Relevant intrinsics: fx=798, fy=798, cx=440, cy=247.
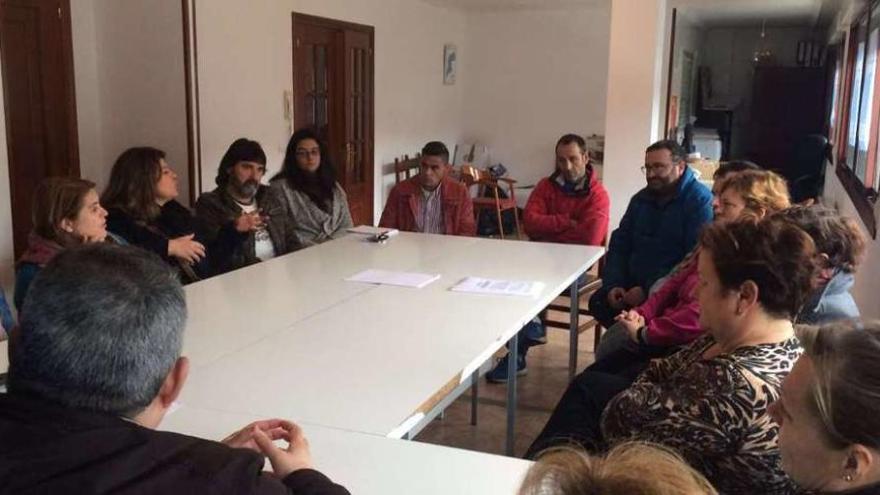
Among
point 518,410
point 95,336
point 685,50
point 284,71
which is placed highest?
point 685,50

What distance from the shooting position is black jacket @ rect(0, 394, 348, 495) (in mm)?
908

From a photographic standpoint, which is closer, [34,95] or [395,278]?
[395,278]

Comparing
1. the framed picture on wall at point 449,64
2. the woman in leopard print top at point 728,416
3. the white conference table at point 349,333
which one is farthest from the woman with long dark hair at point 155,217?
the framed picture on wall at point 449,64

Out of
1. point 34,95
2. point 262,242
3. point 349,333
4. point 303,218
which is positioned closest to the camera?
point 349,333

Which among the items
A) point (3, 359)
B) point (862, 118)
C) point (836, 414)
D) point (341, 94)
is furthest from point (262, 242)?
point (862, 118)

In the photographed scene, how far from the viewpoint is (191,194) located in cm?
497

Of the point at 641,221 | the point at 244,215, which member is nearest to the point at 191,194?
the point at 244,215

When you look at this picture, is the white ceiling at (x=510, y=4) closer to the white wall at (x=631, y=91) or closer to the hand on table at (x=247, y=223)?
the white wall at (x=631, y=91)

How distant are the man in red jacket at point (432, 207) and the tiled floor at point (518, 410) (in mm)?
835

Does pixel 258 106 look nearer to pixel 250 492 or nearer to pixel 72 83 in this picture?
pixel 72 83

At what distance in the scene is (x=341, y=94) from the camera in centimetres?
670

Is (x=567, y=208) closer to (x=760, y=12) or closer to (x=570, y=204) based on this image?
(x=570, y=204)

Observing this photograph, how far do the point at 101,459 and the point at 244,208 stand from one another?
310 centimetres

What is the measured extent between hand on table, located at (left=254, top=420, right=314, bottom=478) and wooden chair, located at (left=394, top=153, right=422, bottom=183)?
6.33m
